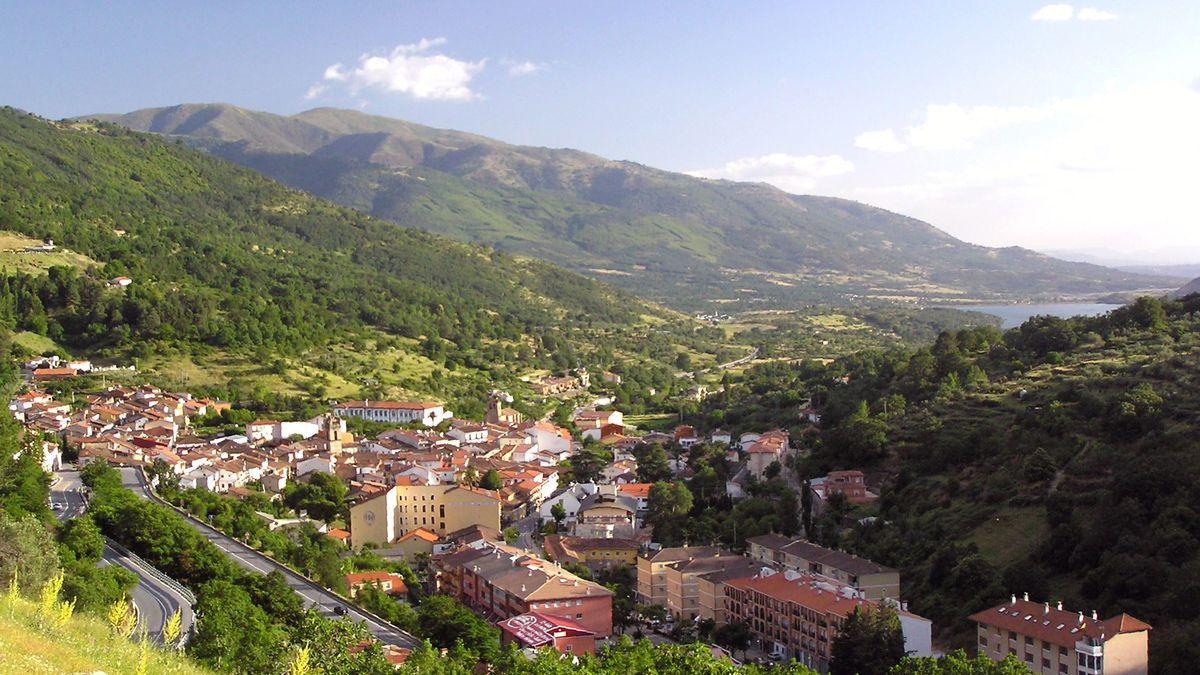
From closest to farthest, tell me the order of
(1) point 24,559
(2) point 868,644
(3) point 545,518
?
(1) point 24,559
(2) point 868,644
(3) point 545,518

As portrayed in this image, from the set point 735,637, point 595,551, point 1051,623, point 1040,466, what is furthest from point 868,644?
point 595,551

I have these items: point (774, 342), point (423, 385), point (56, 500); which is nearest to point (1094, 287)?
point (774, 342)

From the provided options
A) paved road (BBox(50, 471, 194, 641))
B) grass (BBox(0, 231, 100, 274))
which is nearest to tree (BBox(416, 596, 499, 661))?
paved road (BBox(50, 471, 194, 641))

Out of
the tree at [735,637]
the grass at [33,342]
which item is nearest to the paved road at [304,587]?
the tree at [735,637]

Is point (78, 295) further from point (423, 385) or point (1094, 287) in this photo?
point (1094, 287)

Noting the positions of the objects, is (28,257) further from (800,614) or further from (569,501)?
(800,614)

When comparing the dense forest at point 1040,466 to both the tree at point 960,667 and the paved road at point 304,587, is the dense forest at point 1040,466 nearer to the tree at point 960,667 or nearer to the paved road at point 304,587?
the tree at point 960,667
